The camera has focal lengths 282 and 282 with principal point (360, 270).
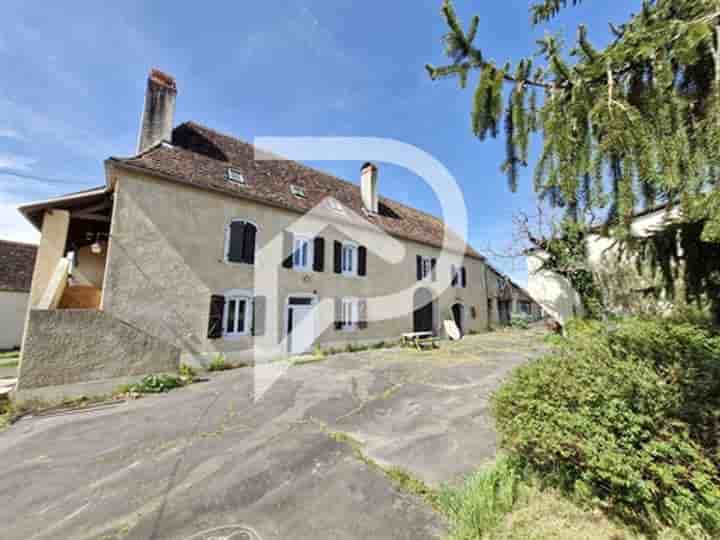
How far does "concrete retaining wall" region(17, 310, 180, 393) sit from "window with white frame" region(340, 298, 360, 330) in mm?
6642

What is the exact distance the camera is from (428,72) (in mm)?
2328

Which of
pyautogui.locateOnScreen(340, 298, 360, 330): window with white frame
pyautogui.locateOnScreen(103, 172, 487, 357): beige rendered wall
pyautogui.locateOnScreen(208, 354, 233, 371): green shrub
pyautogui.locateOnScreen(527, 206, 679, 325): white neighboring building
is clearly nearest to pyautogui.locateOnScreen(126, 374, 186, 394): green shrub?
pyautogui.locateOnScreen(103, 172, 487, 357): beige rendered wall

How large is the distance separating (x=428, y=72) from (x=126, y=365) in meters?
9.22

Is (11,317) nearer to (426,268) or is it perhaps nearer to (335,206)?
(335,206)

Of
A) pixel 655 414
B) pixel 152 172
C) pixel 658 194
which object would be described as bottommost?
pixel 655 414

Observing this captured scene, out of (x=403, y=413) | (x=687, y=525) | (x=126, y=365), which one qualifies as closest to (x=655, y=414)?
(x=687, y=525)

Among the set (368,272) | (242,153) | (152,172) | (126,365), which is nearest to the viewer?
(126,365)

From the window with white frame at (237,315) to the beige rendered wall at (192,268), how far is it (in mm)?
311

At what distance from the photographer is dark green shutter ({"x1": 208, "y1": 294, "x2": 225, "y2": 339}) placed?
351 inches

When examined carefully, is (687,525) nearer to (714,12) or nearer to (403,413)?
(714,12)

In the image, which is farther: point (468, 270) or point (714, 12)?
point (468, 270)

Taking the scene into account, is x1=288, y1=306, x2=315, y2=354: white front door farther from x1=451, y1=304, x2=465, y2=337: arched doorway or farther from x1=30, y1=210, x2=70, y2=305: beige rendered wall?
x1=451, y1=304, x2=465, y2=337: arched doorway

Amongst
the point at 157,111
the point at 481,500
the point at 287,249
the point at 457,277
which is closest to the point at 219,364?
the point at 287,249

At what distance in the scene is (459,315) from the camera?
17.8 meters
